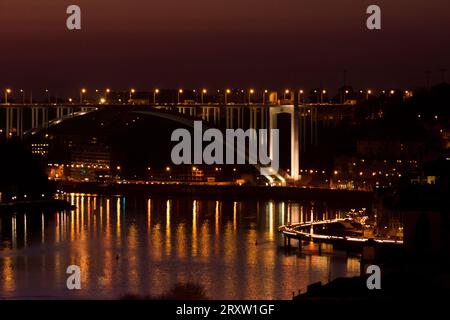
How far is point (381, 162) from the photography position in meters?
26.3

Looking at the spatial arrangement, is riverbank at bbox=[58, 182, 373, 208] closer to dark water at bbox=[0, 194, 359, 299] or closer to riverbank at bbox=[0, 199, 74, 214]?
dark water at bbox=[0, 194, 359, 299]

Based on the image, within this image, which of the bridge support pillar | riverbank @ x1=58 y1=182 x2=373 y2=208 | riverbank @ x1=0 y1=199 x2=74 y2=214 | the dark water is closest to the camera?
the dark water

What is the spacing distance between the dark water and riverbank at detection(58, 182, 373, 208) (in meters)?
2.98

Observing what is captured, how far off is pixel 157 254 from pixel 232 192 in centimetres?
1214

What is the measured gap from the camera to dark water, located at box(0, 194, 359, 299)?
34.3 ft

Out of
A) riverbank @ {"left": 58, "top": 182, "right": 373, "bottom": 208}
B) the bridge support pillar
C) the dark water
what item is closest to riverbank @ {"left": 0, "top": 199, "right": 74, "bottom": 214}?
the dark water

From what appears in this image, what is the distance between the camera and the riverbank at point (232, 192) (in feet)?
76.2

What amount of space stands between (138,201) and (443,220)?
49.1 feet

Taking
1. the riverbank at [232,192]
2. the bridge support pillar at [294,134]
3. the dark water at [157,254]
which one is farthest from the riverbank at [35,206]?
the bridge support pillar at [294,134]

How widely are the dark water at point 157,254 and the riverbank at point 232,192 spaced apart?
2984 mm

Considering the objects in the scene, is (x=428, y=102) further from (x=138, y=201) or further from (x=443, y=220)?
(x=443, y=220)

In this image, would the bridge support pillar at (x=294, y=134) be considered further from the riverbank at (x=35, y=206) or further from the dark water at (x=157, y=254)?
the riverbank at (x=35, y=206)
